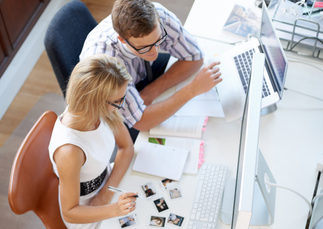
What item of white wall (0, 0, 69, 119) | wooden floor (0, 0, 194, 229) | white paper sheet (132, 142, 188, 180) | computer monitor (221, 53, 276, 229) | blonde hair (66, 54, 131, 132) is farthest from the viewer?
white wall (0, 0, 69, 119)

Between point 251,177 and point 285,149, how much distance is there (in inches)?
29.4

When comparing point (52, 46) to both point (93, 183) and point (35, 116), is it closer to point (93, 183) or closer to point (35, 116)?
point (93, 183)

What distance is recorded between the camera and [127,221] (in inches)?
64.4

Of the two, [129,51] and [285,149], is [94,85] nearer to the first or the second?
[129,51]

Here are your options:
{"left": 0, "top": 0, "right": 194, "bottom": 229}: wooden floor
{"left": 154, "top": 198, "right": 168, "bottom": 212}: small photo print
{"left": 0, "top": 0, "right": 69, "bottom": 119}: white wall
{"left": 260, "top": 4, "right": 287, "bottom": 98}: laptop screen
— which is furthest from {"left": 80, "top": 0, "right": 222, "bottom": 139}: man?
{"left": 0, "top": 0, "right": 69, "bottom": 119}: white wall

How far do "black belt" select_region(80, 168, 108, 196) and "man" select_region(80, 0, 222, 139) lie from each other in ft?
0.81

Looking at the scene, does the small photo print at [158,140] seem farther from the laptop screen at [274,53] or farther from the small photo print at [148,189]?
the laptop screen at [274,53]

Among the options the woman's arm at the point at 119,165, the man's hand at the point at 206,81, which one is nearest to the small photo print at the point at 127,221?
the woman's arm at the point at 119,165

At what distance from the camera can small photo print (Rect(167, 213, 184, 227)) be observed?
1.62 meters

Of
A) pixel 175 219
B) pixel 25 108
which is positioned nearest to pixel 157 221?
pixel 175 219

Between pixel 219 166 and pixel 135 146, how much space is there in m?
0.35

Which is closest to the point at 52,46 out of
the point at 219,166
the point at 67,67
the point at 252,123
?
the point at 67,67

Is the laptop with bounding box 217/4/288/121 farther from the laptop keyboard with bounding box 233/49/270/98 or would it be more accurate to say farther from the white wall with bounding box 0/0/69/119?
the white wall with bounding box 0/0/69/119

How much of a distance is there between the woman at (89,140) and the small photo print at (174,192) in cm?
17
